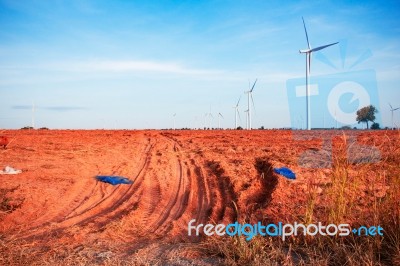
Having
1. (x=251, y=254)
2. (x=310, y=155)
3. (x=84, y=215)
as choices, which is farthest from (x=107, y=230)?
(x=310, y=155)

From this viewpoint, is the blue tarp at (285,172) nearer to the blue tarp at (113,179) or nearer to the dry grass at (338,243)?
the dry grass at (338,243)

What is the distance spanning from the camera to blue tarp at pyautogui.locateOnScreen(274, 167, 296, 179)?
371 inches

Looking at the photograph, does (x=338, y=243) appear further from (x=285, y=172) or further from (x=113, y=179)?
(x=113, y=179)

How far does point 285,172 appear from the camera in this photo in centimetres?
971

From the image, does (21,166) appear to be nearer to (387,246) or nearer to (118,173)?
(118,173)

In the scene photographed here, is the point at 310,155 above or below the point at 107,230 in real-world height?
above

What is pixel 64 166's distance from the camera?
12.3 metres

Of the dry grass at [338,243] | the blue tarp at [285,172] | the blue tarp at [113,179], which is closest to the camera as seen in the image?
the dry grass at [338,243]

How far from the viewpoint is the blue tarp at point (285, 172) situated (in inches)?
371

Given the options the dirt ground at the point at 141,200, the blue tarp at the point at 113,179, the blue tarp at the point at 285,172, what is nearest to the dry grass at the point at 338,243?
the dirt ground at the point at 141,200

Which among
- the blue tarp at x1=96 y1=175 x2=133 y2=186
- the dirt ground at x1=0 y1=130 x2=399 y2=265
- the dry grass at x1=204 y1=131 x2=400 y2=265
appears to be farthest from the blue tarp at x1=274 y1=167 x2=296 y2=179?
the blue tarp at x1=96 y1=175 x2=133 y2=186

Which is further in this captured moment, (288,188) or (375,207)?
(288,188)

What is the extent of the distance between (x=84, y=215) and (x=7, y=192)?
219cm

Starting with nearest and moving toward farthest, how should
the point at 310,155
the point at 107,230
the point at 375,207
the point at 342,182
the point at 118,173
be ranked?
the point at 375,207 < the point at 342,182 < the point at 107,230 < the point at 118,173 < the point at 310,155
